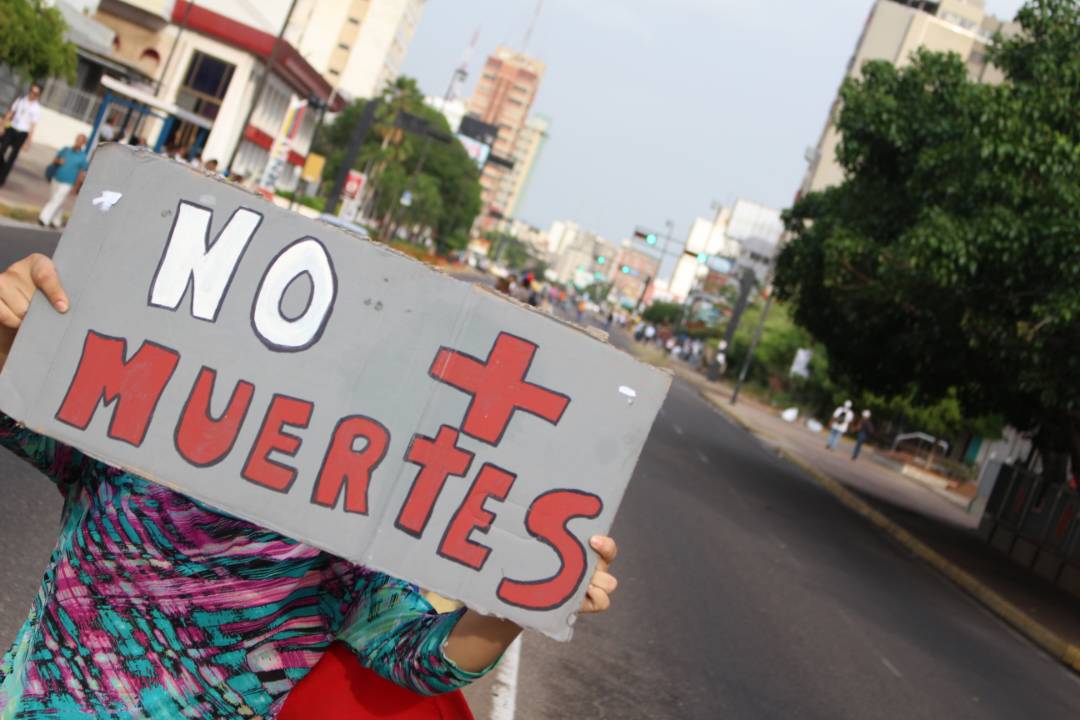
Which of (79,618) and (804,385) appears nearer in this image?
(79,618)

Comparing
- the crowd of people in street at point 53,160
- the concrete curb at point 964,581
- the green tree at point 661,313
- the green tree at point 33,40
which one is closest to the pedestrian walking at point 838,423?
the concrete curb at point 964,581

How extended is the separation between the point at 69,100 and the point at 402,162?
63801mm

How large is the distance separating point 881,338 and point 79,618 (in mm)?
28712

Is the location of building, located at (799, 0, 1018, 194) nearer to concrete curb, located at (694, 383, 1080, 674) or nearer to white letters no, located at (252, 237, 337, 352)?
concrete curb, located at (694, 383, 1080, 674)

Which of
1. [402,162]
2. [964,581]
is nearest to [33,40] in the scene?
[964,581]

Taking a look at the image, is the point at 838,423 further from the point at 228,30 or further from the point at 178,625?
the point at 178,625

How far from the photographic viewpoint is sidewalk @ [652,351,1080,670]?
19172 millimetres

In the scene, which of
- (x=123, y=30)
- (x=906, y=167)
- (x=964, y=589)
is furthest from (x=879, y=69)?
(x=123, y=30)

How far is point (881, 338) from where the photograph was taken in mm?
30094

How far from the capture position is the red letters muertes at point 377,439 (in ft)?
8.46

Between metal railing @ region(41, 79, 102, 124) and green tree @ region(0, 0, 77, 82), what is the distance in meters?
16.2

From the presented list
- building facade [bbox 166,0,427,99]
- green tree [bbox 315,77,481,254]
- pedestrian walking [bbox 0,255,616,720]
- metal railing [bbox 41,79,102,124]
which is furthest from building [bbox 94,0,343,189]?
pedestrian walking [bbox 0,255,616,720]

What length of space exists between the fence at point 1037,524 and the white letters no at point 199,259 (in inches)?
898

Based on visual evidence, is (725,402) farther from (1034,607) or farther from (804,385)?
(1034,607)
